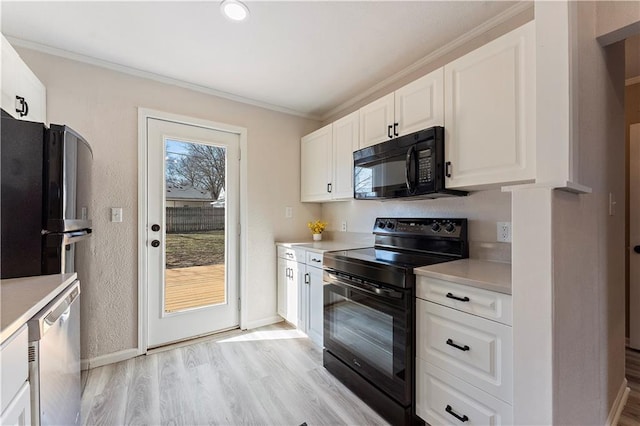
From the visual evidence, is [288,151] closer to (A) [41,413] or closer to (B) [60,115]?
(B) [60,115]

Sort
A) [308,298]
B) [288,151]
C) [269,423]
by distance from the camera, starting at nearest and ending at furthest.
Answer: [269,423], [308,298], [288,151]

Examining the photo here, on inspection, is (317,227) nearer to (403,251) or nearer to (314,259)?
(314,259)

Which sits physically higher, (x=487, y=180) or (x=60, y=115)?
(x=60, y=115)

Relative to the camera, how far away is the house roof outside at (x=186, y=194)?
258cm

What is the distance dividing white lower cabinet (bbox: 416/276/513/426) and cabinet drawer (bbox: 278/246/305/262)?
51.6 inches

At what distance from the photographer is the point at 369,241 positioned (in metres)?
2.77

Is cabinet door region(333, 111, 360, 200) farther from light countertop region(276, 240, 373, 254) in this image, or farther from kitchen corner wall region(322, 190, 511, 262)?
light countertop region(276, 240, 373, 254)

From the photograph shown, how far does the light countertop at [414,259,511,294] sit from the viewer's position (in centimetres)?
126

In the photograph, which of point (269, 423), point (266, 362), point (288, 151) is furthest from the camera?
point (288, 151)

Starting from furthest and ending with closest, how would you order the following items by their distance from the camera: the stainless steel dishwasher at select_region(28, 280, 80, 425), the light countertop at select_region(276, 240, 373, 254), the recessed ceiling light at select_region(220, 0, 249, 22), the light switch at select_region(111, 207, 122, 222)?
the light countertop at select_region(276, 240, 373, 254) < the light switch at select_region(111, 207, 122, 222) < the recessed ceiling light at select_region(220, 0, 249, 22) < the stainless steel dishwasher at select_region(28, 280, 80, 425)

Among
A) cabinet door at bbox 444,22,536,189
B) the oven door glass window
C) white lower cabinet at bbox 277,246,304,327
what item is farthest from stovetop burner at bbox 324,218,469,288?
white lower cabinet at bbox 277,246,304,327

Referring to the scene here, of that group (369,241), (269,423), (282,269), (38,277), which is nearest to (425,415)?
(269,423)

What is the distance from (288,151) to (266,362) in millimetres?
2145

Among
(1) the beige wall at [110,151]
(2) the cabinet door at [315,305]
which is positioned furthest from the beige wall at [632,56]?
(1) the beige wall at [110,151]
